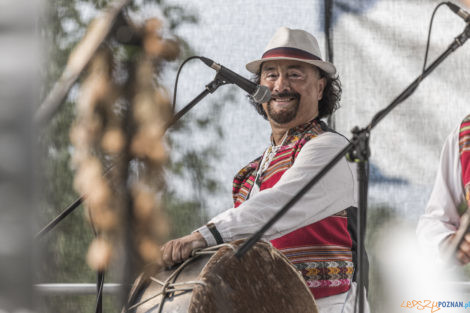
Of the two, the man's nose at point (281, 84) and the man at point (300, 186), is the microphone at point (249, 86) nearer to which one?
the man at point (300, 186)

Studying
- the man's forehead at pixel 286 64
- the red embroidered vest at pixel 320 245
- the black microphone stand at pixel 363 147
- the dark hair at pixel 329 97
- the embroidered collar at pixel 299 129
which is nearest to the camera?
the black microphone stand at pixel 363 147

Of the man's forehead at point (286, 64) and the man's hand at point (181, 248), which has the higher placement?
the man's forehead at point (286, 64)

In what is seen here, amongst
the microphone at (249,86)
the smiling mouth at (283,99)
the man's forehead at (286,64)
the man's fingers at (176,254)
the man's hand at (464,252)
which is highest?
the man's forehead at (286,64)

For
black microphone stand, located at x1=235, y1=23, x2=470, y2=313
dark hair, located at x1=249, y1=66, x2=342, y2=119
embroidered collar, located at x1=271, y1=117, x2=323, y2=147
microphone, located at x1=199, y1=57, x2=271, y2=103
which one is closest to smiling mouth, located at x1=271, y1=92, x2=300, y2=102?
embroidered collar, located at x1=271, y1=117, x2=323, y2=147

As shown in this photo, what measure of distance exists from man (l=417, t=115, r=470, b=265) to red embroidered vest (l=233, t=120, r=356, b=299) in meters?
0.37

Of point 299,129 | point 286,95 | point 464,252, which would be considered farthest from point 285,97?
point 464,252

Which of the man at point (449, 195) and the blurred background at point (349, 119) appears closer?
the man at point (449, 195)

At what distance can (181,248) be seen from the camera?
1986 mm

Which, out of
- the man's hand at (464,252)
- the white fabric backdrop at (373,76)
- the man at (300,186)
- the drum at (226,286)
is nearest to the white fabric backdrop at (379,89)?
the white fabric backdrop at (373,76)

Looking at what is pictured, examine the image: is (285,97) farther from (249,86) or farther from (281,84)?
(249,86)

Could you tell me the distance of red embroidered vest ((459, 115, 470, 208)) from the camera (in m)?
1.92

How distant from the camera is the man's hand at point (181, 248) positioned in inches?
77.9

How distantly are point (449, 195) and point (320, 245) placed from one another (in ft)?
1.69

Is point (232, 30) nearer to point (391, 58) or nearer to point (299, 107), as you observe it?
point (299, 107)
